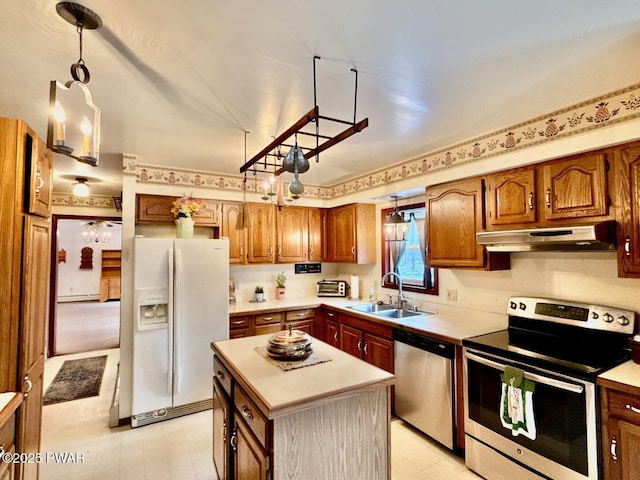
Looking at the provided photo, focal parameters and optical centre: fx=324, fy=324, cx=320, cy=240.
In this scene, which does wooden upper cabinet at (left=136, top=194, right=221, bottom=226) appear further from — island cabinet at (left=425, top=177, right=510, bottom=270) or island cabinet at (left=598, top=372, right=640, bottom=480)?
island cabinet at (left=598, top=372, right=640, bottom=480)

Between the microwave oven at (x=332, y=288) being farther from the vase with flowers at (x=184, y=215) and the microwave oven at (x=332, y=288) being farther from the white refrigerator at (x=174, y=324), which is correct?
the vase with flowers at (x=184, y=215)

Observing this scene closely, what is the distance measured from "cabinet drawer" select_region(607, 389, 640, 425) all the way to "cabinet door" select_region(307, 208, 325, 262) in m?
3.23

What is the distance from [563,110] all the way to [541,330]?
1515mm

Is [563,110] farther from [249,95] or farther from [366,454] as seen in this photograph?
[366,454]

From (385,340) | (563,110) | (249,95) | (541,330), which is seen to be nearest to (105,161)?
(249,95)

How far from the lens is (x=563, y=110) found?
2082mm

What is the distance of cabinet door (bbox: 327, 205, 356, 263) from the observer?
4.06 m

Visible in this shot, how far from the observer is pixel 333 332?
3.78m

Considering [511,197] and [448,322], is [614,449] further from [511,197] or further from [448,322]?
[511,197]

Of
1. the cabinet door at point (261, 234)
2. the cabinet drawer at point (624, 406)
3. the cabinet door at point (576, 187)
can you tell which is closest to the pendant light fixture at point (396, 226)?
the cabinet door at point (261, 234)

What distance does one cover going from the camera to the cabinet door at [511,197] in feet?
7.39

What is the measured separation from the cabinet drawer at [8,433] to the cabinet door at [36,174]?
3.09 ft

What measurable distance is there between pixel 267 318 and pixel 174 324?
1021 mm

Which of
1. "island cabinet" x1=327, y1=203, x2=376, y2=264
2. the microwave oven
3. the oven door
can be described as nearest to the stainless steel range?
the oven door
